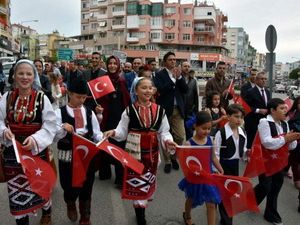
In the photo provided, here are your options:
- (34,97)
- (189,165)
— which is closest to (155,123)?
(189,165)

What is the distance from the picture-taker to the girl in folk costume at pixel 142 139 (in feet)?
13.1

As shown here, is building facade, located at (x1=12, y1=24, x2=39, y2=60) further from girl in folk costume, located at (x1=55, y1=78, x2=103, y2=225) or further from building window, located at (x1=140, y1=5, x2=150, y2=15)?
girl in folk costume, located at (x1=55, y1=78, x2=103, y2=225)

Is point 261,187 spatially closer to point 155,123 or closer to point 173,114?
point 155,123

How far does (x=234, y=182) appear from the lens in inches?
147

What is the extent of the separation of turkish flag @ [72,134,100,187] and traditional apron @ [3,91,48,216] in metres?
0.43

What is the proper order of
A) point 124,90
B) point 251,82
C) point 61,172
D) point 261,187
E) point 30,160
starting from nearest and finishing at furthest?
point 30,160, point 61,172, point 261,187, point 124,90, point 251,82

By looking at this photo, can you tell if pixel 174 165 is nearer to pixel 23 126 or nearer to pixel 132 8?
pixel 23 126

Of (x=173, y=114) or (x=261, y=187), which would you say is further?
(x=173, y=114)

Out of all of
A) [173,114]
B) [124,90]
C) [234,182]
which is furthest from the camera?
[173,114]

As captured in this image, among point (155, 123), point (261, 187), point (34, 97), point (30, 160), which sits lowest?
point (261, 187)

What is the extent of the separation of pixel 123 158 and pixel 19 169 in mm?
1004

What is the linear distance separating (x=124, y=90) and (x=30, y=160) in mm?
2579

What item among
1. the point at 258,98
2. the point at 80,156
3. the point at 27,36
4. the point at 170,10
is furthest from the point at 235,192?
the point at 27,36

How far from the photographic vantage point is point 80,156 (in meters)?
3.84
